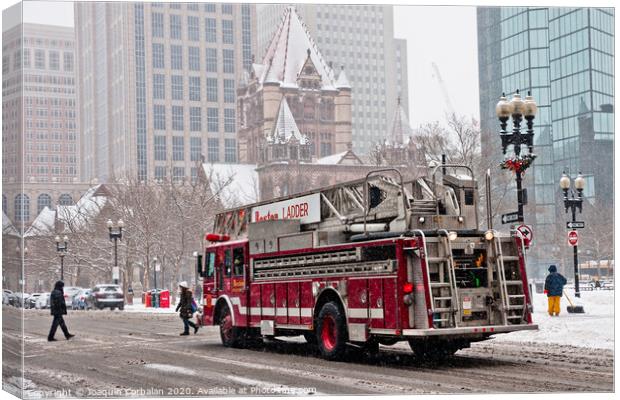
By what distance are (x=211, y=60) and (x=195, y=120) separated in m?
3.96

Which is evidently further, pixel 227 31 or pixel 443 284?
pixel 227 31

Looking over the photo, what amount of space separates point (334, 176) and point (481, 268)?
1840cm

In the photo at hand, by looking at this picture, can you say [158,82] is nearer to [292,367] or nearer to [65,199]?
[65,199]

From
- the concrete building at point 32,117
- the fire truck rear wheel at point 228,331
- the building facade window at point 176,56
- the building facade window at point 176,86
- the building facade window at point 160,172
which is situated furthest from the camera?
the building facade window at point 160,172

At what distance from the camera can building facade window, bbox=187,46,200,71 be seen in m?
32.2

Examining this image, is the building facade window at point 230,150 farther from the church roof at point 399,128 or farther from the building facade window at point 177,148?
the church roof at point 399,128

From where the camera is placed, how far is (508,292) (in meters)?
18.8

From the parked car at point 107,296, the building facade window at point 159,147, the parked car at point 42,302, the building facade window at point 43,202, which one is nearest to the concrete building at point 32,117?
the building facade window at point 43,202

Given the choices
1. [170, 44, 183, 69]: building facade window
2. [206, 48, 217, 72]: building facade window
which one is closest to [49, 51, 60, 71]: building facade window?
[170, 44, 183, 69]: building facade window

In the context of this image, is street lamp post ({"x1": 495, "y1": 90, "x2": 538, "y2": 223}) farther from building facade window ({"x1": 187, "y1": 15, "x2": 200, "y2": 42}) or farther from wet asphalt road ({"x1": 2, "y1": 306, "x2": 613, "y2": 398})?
building facade window ({"x1": 187, "y1": 15, "x2": 200, "y2": 42})

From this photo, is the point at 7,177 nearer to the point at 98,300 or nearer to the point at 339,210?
the point at 339,210

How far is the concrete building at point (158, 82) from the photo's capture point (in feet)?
70.9

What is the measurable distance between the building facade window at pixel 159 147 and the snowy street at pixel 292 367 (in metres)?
15.7

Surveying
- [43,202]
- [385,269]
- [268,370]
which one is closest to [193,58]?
[43,202]
